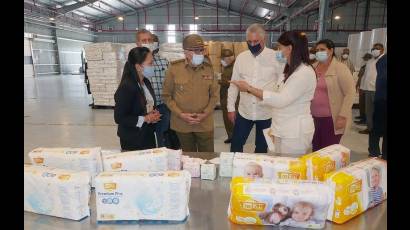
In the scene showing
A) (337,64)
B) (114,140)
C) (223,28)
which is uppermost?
(223,28)

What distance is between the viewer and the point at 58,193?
3.52 feet

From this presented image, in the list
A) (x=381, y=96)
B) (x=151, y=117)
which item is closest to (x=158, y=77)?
(x=151, y=117)

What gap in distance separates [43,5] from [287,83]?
52.0ft

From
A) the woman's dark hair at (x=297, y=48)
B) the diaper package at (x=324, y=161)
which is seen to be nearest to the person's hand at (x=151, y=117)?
the woman's dark hair at (x=297, y=48)

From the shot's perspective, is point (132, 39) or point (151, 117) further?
point (132, 39)

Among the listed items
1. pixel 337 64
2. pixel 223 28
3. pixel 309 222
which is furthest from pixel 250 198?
pixel 223 28

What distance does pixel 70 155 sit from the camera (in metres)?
1.30

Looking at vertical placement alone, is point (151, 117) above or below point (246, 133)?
above

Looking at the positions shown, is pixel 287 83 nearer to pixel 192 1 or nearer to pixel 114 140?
pixel 114 140

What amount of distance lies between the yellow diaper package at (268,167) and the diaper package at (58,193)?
0.64 metres

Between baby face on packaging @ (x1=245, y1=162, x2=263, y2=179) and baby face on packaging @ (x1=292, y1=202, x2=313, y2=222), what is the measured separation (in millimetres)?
292

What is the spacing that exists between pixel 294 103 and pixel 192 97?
826 mm

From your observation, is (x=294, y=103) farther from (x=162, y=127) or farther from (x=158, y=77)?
(x=162, y=127)

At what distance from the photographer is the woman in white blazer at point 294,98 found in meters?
1.62
